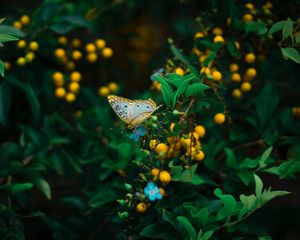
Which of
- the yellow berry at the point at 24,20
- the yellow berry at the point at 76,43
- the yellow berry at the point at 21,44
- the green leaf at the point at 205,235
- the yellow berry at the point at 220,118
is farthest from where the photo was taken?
the yellow berry at the point at 76,43

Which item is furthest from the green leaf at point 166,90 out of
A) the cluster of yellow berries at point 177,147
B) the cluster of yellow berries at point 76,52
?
the cluster of yellow berries at point 76,52

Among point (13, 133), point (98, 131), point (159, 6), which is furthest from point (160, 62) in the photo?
point (13, 133)

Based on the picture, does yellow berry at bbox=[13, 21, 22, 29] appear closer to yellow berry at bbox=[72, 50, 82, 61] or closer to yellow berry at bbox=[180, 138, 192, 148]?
yellow berry at bbox=[72, 50, 82, 61]

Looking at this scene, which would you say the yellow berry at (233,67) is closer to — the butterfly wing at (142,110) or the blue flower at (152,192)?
the butterfly wing at (142,110)

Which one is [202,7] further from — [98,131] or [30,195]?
[30,195]

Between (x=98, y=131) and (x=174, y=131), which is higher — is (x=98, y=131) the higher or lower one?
the lower one

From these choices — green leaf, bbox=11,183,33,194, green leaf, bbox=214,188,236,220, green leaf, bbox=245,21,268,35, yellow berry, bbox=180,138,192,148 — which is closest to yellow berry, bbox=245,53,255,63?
green leaf, bbox=245,21,268,35

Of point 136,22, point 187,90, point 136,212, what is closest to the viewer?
point 187,90
